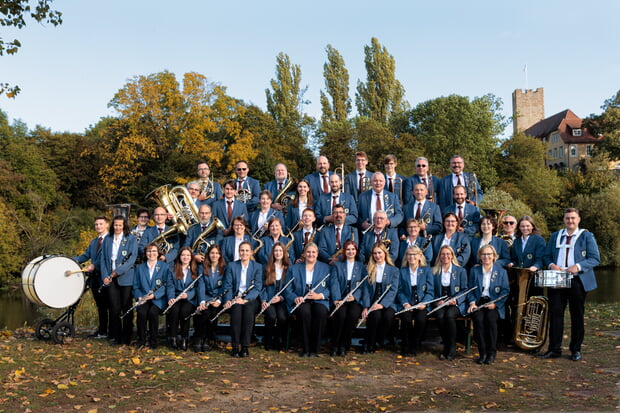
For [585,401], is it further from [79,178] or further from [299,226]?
[79,178]

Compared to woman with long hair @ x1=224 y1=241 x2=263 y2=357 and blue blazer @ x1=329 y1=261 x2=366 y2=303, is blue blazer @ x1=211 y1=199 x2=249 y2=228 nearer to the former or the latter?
woman with long hair @ x1=224 y1=241 x2=263 y2=357

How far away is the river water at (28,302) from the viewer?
68.5ft

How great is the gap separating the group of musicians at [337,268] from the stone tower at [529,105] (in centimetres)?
7234

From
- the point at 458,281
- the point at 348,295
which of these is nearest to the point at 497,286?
the point at 458,281

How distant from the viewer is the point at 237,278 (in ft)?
24.0

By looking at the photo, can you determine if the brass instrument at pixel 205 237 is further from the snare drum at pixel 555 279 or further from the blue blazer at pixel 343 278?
the snare drum at pixel 555 279

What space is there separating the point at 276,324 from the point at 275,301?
1.13 ft

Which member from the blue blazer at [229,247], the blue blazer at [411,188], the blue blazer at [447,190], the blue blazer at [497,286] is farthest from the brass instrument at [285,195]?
the blue blazer at [497,286]

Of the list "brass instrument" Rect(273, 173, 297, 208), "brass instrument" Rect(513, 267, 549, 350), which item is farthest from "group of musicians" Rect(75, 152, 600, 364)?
"brass instrument" Rect(273, 173, 297, 208)

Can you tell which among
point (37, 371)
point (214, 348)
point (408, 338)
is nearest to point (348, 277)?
point (408, 338)

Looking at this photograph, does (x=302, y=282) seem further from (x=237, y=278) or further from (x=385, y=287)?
(x=385, y=287)

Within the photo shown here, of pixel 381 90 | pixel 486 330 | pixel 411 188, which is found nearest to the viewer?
pixel 486 330

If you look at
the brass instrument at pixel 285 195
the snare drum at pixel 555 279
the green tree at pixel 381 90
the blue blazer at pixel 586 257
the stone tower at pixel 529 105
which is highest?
the stone tower at pixel 529 105

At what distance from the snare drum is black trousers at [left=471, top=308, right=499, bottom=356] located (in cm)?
64
